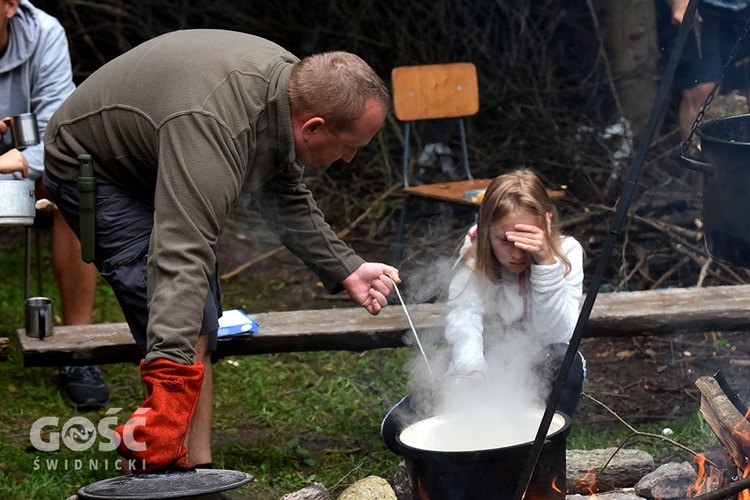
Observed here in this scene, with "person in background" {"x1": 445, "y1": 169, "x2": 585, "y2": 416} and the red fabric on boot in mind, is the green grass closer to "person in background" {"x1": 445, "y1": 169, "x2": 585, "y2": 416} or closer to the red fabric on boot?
"person in background" {"x1": 445, "y1": 169, "x2": 585, "y2": 416}

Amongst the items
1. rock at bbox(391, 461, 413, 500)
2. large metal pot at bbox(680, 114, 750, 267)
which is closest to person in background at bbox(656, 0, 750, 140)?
rock at bbox(391, 461, 413, 500)

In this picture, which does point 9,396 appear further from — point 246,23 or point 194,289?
point 246,23

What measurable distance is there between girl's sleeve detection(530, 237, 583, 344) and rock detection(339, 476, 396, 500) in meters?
0.84

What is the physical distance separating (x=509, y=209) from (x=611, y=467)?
104 centimetres

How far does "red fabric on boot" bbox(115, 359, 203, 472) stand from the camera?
8.13 feet

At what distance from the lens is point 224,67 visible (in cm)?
286

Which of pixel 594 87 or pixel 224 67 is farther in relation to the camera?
pixel 594 87

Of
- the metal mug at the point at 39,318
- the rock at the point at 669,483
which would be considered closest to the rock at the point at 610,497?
the rock at the point at 669,483

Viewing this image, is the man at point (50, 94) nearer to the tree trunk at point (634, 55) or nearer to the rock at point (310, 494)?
the rock at point (310, 494)

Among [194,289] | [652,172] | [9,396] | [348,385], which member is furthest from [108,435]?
[652,172]

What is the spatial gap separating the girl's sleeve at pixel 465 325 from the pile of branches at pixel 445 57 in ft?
9.69

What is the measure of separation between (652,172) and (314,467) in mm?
3485

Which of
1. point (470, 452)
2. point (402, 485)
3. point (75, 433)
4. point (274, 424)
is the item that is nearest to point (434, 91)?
point (274, 424)

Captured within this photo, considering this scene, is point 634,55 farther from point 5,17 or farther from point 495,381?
point 5,17
